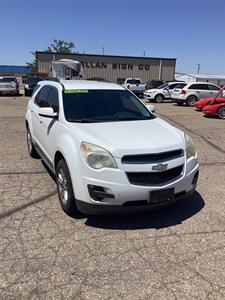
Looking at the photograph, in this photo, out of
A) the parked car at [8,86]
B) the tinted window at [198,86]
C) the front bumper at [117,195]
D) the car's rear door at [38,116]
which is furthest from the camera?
the parked car at [8,86]

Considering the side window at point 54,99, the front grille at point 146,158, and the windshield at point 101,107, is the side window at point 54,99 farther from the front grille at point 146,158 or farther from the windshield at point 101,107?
the front grille at point 146,158

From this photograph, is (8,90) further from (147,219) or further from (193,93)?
(147,219)

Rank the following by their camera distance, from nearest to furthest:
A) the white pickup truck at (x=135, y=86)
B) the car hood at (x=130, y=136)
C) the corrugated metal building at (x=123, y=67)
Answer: the car hood at (x=130, y=136), the white pickup truck at (x=135, y=86), the corrugated metal building at (x=123, y=67)

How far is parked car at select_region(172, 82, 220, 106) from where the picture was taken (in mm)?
21406

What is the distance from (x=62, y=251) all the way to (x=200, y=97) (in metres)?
19.7

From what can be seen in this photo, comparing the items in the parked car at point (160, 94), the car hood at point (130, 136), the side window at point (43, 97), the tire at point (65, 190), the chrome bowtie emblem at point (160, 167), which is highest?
the side window at point (43, 97)

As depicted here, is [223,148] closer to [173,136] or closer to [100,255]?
[173,136]

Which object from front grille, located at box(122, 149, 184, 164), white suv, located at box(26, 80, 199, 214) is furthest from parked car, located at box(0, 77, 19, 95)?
front grille, located at box(122, 149, 184, 164)

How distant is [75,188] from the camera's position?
13.0ft

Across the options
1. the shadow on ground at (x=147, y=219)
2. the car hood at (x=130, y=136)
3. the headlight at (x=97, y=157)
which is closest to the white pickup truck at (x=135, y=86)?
the car hood at (x=130, y=136)

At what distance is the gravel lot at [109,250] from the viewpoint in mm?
2988

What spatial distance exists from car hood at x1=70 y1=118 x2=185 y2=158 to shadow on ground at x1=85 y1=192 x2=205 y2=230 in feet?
3.08

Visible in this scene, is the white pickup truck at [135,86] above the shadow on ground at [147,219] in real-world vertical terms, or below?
below

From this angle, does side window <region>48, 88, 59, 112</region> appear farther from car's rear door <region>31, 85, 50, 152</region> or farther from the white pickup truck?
the white pickup truck
